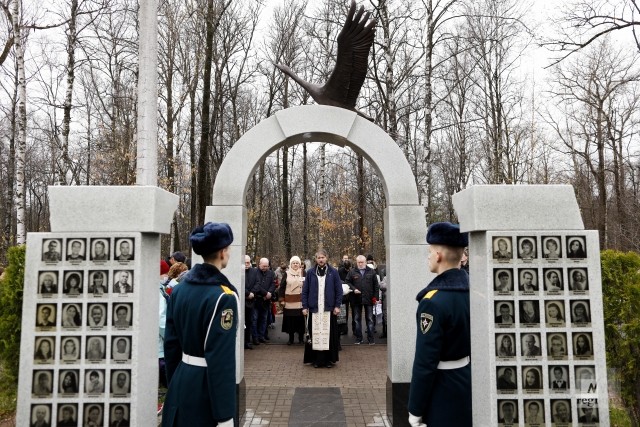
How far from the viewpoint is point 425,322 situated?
304 cm

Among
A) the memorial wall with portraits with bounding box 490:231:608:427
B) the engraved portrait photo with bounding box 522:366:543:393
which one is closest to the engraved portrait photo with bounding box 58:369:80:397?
the memorial wall with portraits with bounding box 490:231:608:427

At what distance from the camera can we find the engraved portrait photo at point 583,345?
119 inches

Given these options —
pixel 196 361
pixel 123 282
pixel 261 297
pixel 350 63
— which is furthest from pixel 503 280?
pixel 261 297

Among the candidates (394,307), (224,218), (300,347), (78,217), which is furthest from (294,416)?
(300,347)

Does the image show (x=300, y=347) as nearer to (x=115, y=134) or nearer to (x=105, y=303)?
(x=105, y=303)

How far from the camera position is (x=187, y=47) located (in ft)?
65.2

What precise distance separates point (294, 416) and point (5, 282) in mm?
3800

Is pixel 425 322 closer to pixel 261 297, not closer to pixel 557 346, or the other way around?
pixel 557 346

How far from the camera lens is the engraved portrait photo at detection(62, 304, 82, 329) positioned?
3.23m

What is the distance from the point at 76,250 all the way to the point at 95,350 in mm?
735

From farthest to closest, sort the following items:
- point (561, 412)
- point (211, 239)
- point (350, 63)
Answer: point (350, 63) → point (211, 239) → point (561, 412)

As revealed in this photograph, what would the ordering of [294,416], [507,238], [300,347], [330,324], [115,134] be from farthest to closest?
[115,134], [300,347], [330,324], [294,416], [507,238]

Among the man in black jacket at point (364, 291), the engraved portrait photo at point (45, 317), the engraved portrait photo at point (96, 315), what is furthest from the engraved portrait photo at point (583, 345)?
the man in black jacket at point (364, 291)

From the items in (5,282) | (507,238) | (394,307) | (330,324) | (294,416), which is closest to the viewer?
(507,238)
